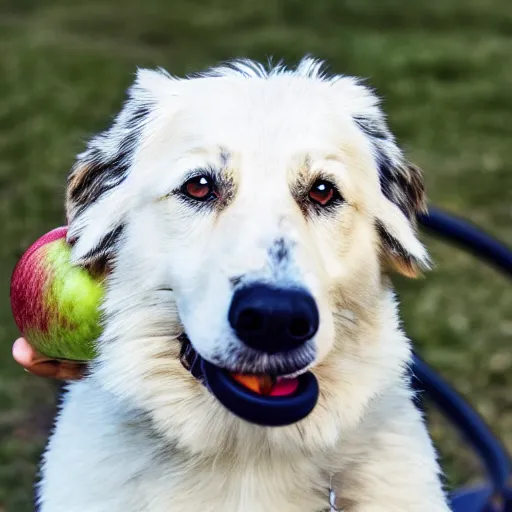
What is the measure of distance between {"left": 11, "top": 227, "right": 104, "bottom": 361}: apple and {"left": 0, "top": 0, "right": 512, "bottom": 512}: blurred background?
756 mm

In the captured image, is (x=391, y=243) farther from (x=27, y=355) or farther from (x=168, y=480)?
(x=27, y=355)

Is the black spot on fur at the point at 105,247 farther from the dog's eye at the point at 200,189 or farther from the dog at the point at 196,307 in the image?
the dog's eye at the point at 200,189

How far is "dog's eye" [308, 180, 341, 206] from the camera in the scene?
9.47ft

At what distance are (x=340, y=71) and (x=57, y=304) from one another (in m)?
5.84

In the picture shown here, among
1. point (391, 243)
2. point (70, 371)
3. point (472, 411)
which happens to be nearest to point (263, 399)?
point (391, 243)

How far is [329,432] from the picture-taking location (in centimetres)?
283

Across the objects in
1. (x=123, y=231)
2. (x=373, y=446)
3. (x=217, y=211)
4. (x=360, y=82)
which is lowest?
(x=373, y=446)

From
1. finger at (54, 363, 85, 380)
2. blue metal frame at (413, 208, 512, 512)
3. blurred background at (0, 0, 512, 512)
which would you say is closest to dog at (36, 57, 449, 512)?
finger at (54, 363, 85, 380)

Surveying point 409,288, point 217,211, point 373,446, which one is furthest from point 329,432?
point 409,288

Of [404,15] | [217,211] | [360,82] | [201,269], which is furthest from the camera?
[404,15]

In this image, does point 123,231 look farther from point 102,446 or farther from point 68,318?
point 102,446

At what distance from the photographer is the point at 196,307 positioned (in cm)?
259

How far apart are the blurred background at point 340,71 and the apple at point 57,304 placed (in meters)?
0.76

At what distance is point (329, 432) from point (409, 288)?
171 inches
